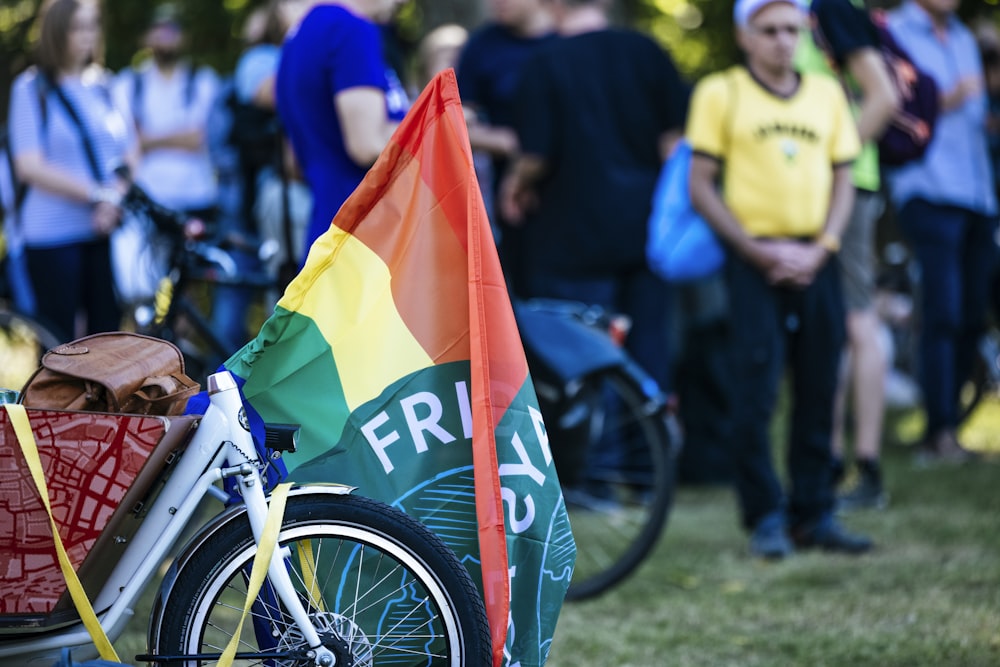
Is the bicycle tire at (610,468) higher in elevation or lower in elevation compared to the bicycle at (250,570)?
lower

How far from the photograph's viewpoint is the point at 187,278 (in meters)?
5.11

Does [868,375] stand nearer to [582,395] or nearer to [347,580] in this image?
[582,395]

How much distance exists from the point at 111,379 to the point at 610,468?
329 centimetres

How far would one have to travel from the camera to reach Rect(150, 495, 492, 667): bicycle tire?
9.11 ft

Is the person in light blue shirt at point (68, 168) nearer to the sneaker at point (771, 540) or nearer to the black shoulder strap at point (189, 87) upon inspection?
the black shoulder strap at point (189, 87)

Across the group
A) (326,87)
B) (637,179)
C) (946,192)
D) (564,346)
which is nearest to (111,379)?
(326,87)

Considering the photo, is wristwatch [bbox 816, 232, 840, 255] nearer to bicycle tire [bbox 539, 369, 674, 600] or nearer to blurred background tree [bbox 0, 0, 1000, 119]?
bicycle tire [bbox 539, 369, 674, 600]

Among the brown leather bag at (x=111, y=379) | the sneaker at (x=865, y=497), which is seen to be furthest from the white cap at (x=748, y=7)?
the brown leather bag at (x=111, y=379)

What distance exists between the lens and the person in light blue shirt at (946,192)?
282 inches

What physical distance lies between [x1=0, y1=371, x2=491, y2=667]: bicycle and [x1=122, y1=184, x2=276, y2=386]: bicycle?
6.93 feet

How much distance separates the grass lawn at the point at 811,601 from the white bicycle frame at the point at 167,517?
146 centimetres

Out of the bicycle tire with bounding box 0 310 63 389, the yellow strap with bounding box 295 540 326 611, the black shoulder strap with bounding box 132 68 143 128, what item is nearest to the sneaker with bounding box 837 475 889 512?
the bicycle tire with bounding box 0 310 63 389

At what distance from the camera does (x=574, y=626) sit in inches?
174

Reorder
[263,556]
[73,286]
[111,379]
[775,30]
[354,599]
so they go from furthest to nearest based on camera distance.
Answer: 1. [73,286]
2. [775,30]
3. [354,599]
4. [111,379]
5. [263,556]
